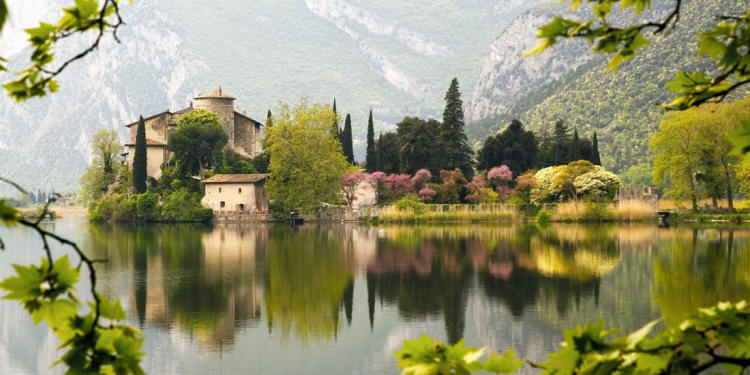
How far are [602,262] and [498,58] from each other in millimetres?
159202

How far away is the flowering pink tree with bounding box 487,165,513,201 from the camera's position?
6084cm

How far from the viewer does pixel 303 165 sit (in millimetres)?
62125

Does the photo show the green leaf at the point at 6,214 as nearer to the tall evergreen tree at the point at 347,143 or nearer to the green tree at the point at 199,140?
the green tree at the point at 199,140

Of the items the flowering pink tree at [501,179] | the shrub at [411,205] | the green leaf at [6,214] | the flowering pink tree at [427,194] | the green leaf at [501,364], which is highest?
the flowering pink tree at [501,179]

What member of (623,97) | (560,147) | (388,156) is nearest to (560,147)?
(560,147)

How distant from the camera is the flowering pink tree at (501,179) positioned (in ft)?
200

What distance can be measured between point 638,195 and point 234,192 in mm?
25684

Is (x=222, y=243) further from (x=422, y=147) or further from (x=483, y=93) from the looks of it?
(x=483, y=93)

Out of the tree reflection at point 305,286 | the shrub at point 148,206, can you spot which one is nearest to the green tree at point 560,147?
the shrub at point 148,206

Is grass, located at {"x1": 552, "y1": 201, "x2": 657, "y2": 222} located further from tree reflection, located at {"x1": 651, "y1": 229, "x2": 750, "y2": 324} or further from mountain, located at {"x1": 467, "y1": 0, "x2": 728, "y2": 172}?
mountain, located at {"x1": 467, "y1": 0, "x2": 728, "y2": 172}

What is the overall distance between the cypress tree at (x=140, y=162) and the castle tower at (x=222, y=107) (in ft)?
31.7

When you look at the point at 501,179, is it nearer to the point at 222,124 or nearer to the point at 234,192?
the point at 234,192

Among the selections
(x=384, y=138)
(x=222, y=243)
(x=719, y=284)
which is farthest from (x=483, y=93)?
(x=719, y=284)

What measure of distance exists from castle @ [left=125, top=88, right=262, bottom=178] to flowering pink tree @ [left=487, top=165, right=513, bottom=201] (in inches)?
851
